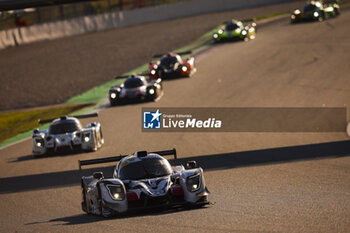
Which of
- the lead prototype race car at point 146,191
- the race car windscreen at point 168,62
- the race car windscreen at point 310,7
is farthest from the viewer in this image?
the race car windscreen at point 310,7

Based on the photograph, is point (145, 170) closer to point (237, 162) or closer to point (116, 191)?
point (116, 191)

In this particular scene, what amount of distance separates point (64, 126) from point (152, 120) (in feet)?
17.5

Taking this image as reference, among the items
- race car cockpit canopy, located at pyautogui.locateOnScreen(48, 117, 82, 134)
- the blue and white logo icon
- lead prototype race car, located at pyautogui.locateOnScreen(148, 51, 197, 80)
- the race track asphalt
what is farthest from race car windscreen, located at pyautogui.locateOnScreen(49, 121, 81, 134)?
lead prototype race car, located at pyautogui.locateOnScreen(148, 51, 197, 80)

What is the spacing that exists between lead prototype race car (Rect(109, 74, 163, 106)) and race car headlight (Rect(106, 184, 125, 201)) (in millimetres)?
18832

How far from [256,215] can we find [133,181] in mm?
2883

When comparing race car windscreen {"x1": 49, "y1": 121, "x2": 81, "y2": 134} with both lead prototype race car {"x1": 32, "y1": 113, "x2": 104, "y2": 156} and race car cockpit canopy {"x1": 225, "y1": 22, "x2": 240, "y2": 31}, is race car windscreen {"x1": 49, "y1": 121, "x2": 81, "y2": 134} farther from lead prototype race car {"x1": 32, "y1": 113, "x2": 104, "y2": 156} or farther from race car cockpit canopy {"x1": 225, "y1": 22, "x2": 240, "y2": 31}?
race car cockpit canopy {"x1": 225, "y1": 22, "x2": 240, "y2": 31}

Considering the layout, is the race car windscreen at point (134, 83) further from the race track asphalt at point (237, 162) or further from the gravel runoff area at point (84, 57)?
the gravel runoff area at point (84, 57)

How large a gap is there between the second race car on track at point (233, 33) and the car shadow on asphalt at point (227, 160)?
27888mm

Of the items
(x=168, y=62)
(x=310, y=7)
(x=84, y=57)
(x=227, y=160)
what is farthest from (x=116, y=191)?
(x=310, y=7)

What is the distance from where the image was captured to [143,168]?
14.9 m

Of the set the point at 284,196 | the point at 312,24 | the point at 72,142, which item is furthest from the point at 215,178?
the point at 312,24

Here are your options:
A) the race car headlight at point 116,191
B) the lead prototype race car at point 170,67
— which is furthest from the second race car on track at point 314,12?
the race car headlight at point 116,191

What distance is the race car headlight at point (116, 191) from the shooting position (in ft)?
45.0

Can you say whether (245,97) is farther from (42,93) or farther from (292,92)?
(42,93)
